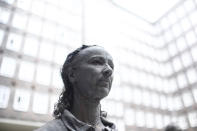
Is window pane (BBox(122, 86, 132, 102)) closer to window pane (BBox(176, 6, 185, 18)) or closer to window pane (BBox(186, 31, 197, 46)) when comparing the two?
window pane (BBox(186, 31, 197, 46))

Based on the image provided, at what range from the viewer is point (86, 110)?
145 cm

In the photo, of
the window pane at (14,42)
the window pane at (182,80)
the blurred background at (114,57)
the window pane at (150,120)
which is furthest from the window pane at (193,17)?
the window pane at (14,42)

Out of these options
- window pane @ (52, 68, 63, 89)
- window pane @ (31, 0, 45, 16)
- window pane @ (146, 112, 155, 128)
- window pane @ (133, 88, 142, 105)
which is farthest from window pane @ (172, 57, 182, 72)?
window pane @ (31, 0, 45, 16)

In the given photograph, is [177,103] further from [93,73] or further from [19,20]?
[93,73]

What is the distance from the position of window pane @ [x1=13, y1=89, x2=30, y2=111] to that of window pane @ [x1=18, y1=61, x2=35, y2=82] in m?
1.13

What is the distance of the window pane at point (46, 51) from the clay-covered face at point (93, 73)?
18239 millimetres

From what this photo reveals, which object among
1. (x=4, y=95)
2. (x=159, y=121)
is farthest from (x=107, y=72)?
(x=159, y=121)

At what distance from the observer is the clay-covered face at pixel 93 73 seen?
1407 millimetres

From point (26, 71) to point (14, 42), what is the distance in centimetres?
271

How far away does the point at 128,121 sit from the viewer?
2456cm

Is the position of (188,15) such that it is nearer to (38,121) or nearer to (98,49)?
(38,121)

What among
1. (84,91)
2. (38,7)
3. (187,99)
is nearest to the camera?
(84,91)

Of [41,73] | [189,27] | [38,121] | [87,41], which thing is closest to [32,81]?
[41,73]

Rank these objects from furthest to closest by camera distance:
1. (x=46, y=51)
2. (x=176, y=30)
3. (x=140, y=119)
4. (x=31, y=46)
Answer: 1. (x=176, y=30)
2. (x=140, y=119)
3. (x=46, y=51)
4. (x=31, y=46)
